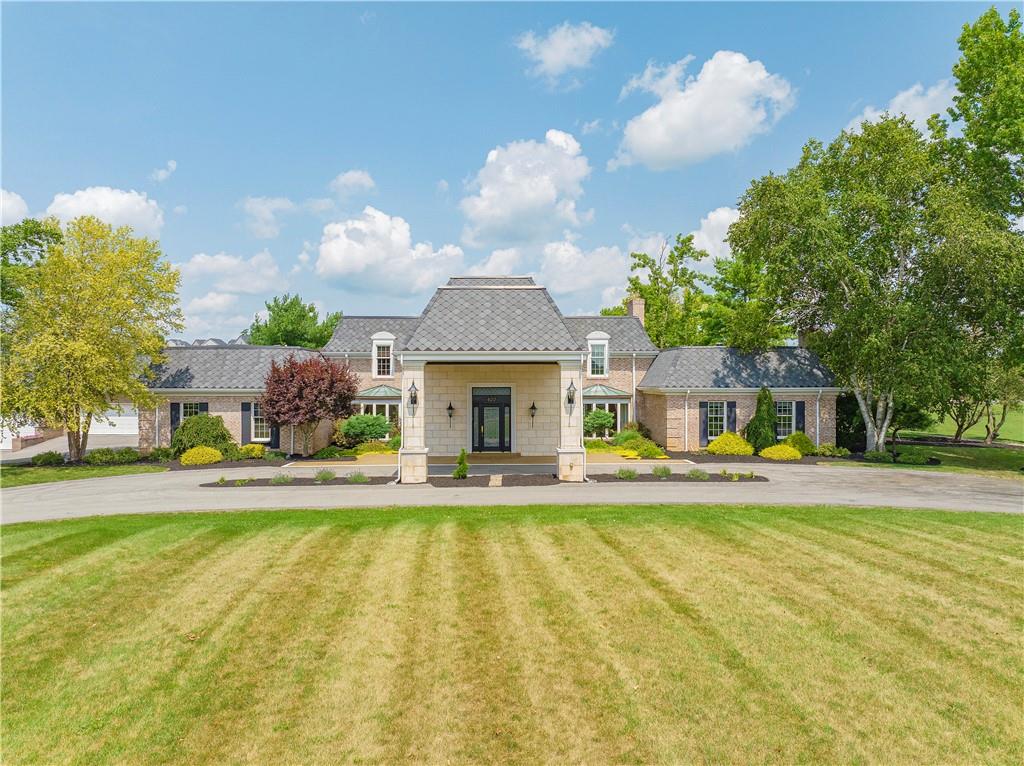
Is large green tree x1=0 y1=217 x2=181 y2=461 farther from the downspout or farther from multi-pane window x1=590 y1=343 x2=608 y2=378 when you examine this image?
the downspout

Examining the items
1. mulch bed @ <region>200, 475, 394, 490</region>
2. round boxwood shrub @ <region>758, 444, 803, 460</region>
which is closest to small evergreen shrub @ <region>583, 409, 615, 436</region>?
round boxwood shrub @ <region>758, 444, 803, 460</region>

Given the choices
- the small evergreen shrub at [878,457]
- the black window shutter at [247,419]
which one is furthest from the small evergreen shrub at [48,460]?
the small evergreen shrub at [878,457]

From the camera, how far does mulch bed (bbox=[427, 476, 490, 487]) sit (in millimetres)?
18825

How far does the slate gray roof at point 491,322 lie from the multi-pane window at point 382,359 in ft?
38.2

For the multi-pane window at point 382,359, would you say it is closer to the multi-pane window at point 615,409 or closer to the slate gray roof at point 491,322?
the slate gray roof at point 491,322

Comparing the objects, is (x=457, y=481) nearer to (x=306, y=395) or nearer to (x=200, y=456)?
(x=306, y=395)

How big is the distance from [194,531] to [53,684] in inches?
241

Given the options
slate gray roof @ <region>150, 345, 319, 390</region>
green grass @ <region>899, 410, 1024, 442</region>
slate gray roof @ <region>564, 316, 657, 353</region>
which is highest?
slate gray roof @ <region>564, 316, 657, 353</region>

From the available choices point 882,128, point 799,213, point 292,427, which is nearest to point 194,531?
point 292,427

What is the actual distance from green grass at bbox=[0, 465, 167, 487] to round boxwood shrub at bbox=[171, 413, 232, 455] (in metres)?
2.53

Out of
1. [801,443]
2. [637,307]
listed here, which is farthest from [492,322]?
[637,307]

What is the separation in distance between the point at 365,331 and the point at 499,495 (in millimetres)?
21130

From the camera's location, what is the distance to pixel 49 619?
7.65 metres

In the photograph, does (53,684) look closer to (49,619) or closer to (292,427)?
(49,619)
